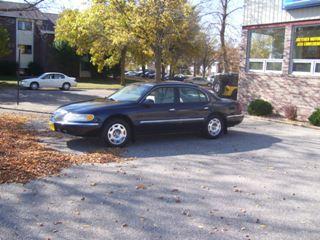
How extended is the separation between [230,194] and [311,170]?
8.16ft

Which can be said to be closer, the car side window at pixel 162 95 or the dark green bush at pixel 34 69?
the car side window at pixel 162 95

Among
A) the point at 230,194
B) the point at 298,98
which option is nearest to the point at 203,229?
the point at 230,194

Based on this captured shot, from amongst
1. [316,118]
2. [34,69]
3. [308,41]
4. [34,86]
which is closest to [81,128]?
[316,118]

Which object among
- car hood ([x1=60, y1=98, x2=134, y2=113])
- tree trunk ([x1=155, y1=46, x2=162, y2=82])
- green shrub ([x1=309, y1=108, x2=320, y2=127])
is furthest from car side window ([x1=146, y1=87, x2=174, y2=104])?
tree trunk ([x1=155, y1=46, x2=162, y2=82])

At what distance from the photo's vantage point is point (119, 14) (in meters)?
18.6

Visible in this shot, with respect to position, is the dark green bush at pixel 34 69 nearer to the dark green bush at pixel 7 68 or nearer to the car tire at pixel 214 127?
the dark green bush at pixel 7 68

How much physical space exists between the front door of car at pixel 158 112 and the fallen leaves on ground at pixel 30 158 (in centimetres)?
130

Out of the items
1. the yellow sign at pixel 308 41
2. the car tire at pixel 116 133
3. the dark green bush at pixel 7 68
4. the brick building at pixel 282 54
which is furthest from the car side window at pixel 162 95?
the dark green bush at pixel 7 68

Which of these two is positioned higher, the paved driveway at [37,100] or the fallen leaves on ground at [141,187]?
the paved driveway at [37,100]

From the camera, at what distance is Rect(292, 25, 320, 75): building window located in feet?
53.0

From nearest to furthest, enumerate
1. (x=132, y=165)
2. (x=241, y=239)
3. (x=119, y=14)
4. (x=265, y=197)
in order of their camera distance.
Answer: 1. (x=241, y=239)
2. (x=265, y=197)
3. (x=132, y=165)
4. (x=119, y=14)

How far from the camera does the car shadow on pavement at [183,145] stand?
9.27 meters

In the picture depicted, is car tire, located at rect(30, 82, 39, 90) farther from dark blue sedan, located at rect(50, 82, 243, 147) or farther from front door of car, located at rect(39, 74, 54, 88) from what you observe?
dark blue sedan, located at rect(50, 82, 243, 147)

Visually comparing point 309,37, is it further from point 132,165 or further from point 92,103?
point 132,165
